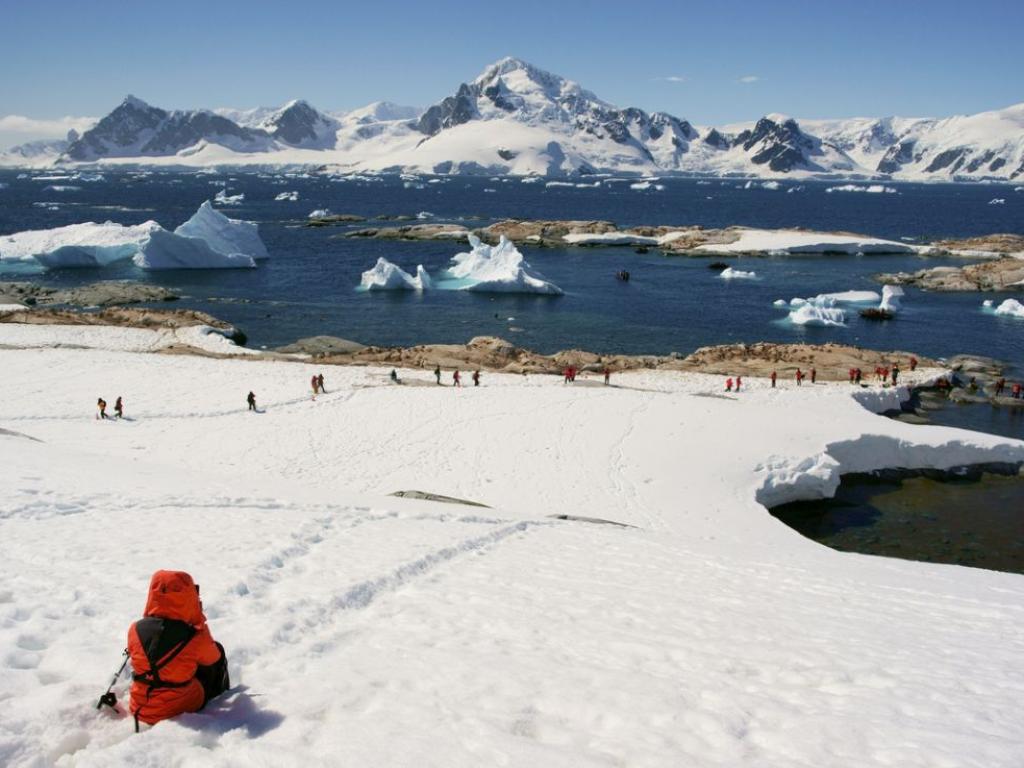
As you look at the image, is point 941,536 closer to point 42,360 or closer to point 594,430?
point 594,430

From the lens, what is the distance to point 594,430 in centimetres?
2702

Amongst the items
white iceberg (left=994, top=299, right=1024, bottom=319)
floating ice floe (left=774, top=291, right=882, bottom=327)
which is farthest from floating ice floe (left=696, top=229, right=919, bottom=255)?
white iceberg (left=994, top=299, right=1024, bottom=319)

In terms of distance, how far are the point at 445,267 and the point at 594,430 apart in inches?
2159

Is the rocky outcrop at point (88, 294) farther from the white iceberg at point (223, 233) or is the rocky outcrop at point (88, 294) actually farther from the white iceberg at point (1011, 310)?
the white iceberg at point (1011, 310)

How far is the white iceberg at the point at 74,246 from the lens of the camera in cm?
7069

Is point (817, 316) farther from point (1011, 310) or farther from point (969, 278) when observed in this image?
point (969, 278)

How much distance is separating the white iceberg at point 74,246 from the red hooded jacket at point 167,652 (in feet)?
239

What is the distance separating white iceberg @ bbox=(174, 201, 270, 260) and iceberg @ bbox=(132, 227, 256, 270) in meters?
1.04

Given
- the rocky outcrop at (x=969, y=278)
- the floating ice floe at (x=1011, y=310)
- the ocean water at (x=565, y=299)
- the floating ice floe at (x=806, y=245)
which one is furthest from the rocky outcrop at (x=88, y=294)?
the rocky outcrop at (x=969, y=278)

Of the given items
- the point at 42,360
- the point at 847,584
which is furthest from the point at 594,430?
the point at 42,360

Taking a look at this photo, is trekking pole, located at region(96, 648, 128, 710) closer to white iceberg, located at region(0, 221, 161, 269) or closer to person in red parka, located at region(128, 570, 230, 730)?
person in red parka, located at region(128, 570, 230, 730)

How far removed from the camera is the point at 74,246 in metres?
70.5

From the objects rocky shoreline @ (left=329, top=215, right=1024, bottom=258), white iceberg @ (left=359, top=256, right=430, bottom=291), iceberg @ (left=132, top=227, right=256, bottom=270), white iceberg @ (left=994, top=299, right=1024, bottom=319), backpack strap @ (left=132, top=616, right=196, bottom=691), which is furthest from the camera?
rocky shoreline @ (left=329, top=215, right=1024, bottom=258)

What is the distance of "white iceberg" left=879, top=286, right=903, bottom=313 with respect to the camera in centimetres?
5919
